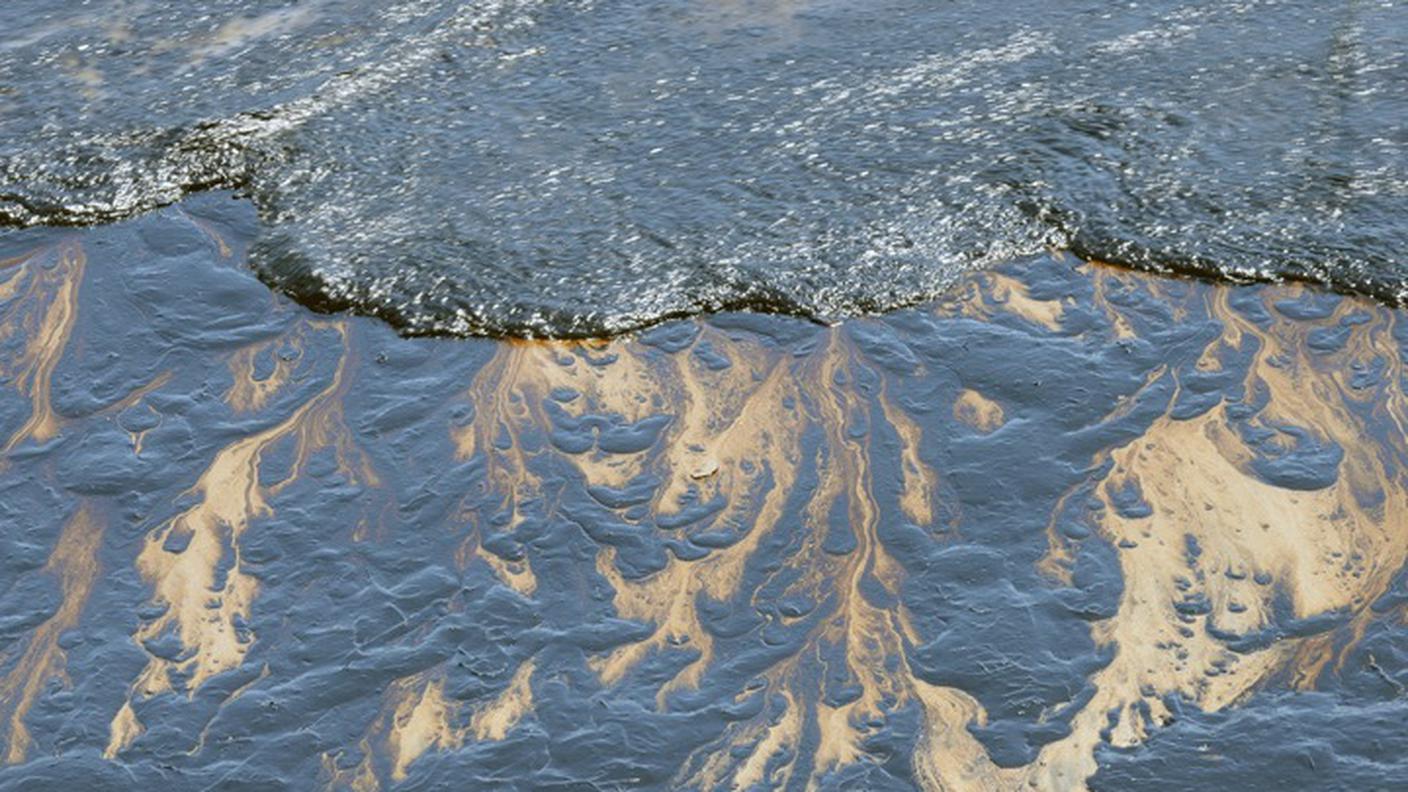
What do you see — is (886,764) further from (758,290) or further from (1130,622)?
(758,290)

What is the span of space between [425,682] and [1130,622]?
1557 millimetres

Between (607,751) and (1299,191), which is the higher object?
(1299,191)

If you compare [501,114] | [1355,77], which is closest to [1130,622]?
[1355,77]

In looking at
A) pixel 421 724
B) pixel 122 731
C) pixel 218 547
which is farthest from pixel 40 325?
pixel 421 724

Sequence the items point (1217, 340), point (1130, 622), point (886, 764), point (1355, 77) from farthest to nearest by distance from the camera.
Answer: point (1355, 77), point (1217, 340), point (1130, 622), point (886, 764)

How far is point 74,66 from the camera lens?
543cm

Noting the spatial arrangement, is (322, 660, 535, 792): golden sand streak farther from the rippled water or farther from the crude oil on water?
the rippled water

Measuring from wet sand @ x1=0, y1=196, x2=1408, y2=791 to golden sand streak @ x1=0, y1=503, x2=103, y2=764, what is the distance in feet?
0.04

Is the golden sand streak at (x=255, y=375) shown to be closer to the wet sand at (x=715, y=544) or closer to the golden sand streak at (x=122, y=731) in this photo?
the wet sand at (x=715, y=544)

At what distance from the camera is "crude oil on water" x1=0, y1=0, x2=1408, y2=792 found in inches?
139

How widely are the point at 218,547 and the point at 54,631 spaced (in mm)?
407

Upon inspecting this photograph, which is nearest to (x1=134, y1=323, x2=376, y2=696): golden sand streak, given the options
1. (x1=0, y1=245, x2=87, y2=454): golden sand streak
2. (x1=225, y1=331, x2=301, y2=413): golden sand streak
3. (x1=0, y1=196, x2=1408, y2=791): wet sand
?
(x1=0, y1=196, x2=1408, y2=791): wet sand

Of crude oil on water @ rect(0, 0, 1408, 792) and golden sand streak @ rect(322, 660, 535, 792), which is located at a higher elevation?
crude oil on water @ rect(0, 0, 1408, 792)

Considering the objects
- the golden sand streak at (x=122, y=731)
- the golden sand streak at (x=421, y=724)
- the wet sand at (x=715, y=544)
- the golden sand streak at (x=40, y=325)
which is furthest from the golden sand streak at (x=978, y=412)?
the golden sand streak at (x=40, y=325)
